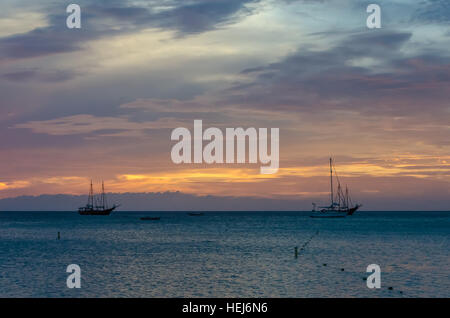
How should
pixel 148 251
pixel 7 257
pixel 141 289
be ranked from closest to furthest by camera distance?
pixel 141 289, pixel 7 257, pixel 148 251

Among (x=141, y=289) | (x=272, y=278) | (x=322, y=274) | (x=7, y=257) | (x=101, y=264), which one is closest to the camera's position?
(x=141, y=289)

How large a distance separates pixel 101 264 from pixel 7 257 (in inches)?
691

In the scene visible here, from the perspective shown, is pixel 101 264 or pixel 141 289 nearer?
pixel 141 289

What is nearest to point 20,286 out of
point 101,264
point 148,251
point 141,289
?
point 141,289

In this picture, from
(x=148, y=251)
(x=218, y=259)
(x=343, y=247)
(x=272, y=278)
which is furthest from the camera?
(x=343, y=247)

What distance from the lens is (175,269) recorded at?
53.0m

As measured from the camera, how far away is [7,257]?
222ft

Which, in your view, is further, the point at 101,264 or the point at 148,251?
the point at 148,251

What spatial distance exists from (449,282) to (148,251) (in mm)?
43783
